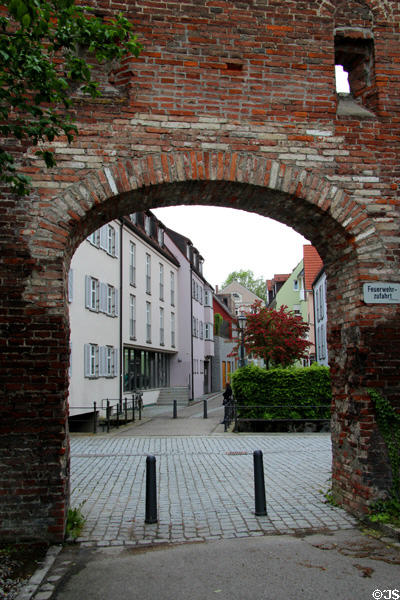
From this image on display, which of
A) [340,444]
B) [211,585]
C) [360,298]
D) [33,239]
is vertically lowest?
[211,585]

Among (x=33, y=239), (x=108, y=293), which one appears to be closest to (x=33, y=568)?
(x=33, y=239)

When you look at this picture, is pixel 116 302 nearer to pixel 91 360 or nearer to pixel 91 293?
pixel 91 293

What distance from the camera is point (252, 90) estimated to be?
7.01m

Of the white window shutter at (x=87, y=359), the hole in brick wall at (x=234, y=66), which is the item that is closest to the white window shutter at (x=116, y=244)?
the white window shutter at (x=87, y=359)

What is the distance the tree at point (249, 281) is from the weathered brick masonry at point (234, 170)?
3053 inches

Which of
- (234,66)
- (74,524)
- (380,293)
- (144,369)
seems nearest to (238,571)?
(74,524)

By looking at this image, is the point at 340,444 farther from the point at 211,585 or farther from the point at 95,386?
the point at 95,386

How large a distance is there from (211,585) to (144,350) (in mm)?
27278

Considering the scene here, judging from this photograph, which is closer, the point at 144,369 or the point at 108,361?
the point at 108,361

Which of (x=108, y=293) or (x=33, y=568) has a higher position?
(x=108, y=293)

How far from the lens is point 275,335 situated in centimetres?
2131

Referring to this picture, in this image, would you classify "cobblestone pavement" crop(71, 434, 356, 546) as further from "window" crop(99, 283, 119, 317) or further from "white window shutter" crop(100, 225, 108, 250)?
"white window shutter" crop(100, 225, 108, 250)

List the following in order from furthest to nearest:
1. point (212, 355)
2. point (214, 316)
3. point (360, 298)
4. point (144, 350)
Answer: point (214, 316), point (212, 355), point (144, 350), point (360, 298)

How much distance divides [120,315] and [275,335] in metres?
8.15
